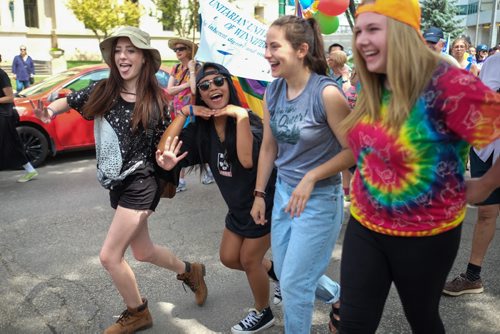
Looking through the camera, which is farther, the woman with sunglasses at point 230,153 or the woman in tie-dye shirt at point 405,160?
the woman with sunglasses at point 230,153

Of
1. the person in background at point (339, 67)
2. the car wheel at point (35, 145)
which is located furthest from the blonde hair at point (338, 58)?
the car wheel at point (35, 145)

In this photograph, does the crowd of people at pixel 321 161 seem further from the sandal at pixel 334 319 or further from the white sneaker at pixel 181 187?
the white sneaker at pixel 181 187

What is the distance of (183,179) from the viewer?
6.44 metres

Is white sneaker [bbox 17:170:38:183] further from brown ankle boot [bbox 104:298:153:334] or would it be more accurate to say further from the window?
the window

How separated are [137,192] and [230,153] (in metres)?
0.60

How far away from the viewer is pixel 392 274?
204 cm

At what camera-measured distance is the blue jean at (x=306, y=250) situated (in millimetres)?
2373

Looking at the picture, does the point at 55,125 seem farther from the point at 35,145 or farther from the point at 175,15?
the point at 175,15

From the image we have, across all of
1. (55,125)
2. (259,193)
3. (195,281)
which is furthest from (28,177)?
(259,193)

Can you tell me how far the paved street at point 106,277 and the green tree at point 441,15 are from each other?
36557 millimetres

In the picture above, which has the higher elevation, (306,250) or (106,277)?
(306,250)

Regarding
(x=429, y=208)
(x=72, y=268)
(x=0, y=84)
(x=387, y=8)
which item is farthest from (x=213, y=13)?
(x=0, y=84)

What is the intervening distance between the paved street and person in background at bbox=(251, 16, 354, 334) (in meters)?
0.82

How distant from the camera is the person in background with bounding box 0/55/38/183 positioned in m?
6.46
